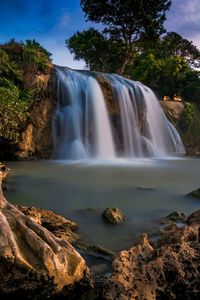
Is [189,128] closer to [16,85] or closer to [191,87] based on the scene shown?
[191,87]

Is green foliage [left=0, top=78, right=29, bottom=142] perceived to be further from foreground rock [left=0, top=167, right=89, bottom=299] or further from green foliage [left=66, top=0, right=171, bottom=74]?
green foliage [left=66, top=0, right=171, bottom=74]

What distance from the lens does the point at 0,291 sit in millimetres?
2850

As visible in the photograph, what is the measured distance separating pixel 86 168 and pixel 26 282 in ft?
33.5

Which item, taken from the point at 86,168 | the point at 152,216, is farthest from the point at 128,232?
the point at 86,168

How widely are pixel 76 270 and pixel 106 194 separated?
16.7ft

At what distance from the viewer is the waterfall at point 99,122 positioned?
17391 mm

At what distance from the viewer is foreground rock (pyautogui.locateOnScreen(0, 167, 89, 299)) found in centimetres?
283

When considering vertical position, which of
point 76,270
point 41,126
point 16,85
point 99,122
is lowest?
point 76,270

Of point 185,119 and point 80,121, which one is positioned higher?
point 185,119

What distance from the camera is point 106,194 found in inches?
322

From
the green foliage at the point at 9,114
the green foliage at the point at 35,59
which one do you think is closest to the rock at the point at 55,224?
the green foliage at the point at 9,114

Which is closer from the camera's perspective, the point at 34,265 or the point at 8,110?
the point at 34,265

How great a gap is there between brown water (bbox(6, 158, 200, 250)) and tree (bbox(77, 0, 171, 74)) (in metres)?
21.5

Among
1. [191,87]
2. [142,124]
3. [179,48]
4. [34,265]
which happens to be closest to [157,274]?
[34,265]
